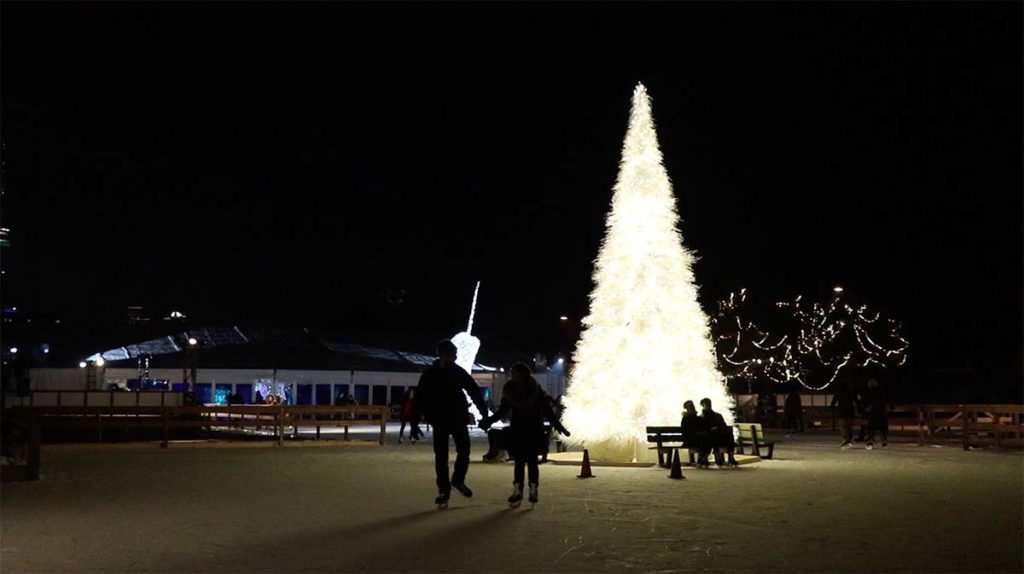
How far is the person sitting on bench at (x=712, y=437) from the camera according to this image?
18.4 meters

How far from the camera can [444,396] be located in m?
11.9

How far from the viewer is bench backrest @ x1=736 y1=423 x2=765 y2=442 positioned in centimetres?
2159

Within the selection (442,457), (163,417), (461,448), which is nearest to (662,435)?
(461,448)

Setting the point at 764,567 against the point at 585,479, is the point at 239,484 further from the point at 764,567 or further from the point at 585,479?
the point at 764,567

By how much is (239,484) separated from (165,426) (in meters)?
11.6

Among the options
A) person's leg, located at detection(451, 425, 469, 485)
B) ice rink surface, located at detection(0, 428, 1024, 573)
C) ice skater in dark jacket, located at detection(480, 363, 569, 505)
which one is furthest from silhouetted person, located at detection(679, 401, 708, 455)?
person's leg, located at detection(451, 425, 469, 485)

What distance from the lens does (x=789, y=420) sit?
37469 millimetres

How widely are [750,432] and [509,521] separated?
12.0 meters

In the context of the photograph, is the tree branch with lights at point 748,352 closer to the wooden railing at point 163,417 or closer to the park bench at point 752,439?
the wooden railing at point 163,417

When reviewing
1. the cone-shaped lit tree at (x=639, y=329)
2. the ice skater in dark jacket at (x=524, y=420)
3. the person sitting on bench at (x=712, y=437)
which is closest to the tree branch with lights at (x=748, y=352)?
the cone-shaped lit tree at (x=639, y=329)

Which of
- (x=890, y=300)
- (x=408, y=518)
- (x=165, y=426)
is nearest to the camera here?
(x=408, y=518)

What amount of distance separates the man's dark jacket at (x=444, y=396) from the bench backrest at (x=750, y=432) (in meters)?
10.9

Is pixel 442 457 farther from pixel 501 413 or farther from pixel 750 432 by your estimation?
pixel 750 432

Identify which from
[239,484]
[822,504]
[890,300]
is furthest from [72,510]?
[890,300]
